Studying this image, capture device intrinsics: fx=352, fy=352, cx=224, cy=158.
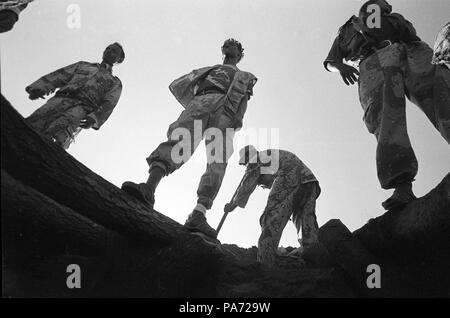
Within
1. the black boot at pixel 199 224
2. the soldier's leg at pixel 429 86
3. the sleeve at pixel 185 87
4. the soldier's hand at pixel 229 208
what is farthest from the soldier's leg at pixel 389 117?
the soldier's hand at pixel 229 208

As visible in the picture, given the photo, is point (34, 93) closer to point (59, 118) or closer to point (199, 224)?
point (59, 118)

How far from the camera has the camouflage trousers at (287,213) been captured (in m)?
4.80

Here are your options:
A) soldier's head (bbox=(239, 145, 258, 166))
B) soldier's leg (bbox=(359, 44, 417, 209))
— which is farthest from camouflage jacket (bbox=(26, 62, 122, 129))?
soldier's leg (bbox=(359, 44, 417, 209))

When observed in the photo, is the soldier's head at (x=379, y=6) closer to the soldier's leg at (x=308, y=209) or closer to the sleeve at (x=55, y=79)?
the soldier's leg at (x=308, y=209)

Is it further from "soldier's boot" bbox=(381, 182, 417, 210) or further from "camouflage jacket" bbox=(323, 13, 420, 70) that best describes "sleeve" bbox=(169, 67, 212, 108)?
"soldier's boot" bbox=(381, 182, 417, 210)

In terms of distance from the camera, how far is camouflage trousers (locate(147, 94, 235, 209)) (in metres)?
3.79

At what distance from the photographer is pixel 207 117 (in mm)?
4512

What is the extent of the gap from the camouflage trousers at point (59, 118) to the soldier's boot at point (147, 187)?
211 centimetres

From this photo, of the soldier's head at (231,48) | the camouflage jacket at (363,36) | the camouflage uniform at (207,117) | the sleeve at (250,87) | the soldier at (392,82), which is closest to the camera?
the soldier at (392,82)

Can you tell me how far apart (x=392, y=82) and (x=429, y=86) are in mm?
313
